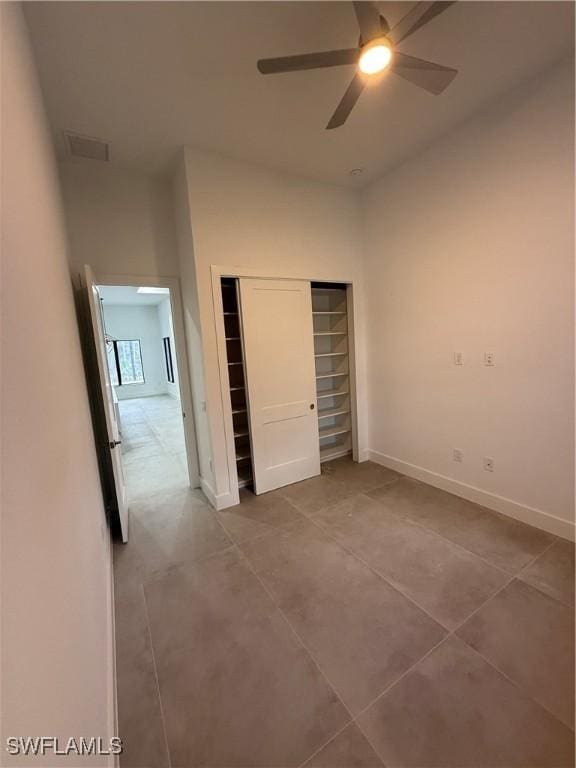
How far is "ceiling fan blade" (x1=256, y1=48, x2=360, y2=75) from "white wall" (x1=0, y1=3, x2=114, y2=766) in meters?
1.02

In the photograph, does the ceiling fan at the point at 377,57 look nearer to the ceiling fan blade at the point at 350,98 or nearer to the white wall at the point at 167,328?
the ceiling fan blade at the point at 350,98

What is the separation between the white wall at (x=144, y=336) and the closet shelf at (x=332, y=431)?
7.69m

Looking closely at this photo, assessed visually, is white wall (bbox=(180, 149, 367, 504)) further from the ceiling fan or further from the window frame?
the window frame

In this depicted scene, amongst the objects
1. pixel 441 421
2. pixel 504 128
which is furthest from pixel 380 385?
pixel 504 128

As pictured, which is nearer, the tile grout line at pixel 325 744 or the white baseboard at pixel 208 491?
the tile grout line at pixel 325 744

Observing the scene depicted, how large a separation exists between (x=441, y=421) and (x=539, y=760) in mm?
2253

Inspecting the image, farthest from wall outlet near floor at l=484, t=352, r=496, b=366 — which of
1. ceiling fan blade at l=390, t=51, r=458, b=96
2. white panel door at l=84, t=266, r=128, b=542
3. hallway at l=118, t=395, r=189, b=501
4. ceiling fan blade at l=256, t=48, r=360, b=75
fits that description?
hallway at l=118, t=395, r=189, b=501

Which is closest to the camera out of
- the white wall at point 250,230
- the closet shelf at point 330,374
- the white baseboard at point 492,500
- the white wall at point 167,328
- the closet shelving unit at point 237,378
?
the white baseboard at point 492,500

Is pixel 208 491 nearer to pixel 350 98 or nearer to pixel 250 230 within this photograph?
pixel 250 230

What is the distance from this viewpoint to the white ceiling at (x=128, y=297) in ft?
23.8

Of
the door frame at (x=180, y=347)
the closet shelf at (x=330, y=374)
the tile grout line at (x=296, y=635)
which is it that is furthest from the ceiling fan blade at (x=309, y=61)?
the tile grout line at (x=296, y=635)

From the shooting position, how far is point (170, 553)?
2.42m

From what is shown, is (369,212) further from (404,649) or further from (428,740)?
(428,740)

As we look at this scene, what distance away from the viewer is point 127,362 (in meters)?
9.86
